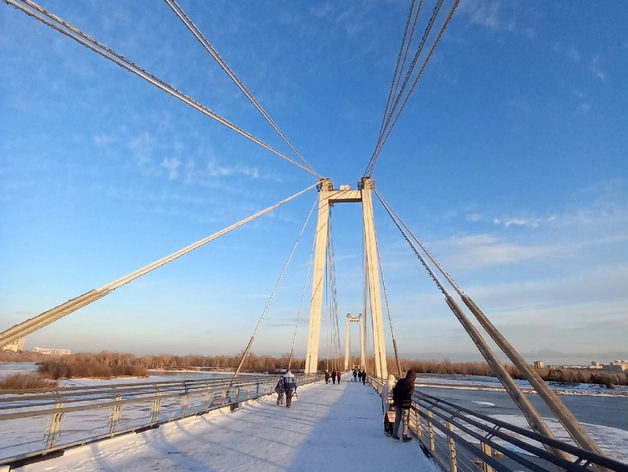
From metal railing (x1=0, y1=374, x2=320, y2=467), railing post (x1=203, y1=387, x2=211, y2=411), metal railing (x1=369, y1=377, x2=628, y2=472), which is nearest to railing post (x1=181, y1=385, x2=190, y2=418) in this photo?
metal railing (x1=0, y1=374, x2=320, y2=467)

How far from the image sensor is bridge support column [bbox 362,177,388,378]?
22656mm

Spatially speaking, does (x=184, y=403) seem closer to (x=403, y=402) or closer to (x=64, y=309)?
(x=403, y=402)

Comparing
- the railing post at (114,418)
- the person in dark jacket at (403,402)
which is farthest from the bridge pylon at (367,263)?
the railing post at (114,418)

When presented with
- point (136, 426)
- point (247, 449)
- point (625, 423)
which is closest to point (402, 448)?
point (247, 449)

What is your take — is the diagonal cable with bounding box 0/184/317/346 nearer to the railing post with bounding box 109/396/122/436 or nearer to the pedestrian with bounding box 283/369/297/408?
the railing post with bounding box 109/396/122/436

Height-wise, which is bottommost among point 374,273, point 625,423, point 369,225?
point 625,423

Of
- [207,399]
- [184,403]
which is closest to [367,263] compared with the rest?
[207,399]

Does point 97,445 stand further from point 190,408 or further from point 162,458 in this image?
point 190,408

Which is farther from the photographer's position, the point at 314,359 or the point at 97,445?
the point at 314,359

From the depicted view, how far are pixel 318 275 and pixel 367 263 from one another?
3376 millimetres

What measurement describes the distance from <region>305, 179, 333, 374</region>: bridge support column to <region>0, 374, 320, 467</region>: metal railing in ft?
49.7

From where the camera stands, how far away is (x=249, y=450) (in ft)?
19.4

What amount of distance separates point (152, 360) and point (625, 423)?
94797 millimetres

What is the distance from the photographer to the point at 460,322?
15.1ft
